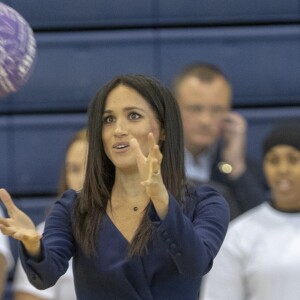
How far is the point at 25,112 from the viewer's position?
22.8ft

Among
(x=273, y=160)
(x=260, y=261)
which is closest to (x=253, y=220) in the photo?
(x=260, y=261)

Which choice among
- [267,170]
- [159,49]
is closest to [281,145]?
[267,170]

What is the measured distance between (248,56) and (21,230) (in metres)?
3.57

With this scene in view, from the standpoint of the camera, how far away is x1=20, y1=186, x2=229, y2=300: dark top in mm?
3633

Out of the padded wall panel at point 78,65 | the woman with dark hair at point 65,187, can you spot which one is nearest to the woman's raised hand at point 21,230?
the woman with dark hair at point 65,187

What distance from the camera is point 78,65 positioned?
6.95 m

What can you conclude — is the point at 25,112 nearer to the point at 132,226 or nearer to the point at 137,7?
the point at 137,7

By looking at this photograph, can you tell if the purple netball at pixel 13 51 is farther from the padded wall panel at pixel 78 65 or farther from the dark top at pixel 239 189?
the padded wall panel at pixel 78 65

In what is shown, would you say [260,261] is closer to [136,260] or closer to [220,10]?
[136,260]

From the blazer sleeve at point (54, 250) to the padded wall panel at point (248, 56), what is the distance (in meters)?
3.10

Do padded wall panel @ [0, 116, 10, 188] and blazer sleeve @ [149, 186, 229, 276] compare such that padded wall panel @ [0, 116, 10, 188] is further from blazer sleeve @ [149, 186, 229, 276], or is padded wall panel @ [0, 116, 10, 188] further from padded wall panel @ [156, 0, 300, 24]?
blazer sleeve @ [149, 186, 229, 276]

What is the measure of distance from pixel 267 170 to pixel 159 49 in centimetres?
169

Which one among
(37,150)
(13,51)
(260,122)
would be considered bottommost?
(37,150)

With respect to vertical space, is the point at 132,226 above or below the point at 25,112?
above
